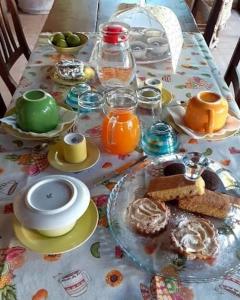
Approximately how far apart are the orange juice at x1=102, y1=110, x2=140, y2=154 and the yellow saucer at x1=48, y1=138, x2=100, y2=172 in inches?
1.6

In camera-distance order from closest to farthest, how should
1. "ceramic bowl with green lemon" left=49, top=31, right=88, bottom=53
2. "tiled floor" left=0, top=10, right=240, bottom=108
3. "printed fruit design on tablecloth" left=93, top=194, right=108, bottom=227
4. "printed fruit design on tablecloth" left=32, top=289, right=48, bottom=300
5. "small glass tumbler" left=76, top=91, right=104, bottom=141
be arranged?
"printed fruit design on tablecloth" left=32, top=289, right=48, bottom=300, "printed fruit design on tablecloth" left=93, top=194, right=108, bottom=227, "small glass tumbler" left=76, top=91, right=104, bottom=141, "ceramic bowl with green lemon" left=49, top=31, right=88, bottom=53, "tiled floor" left=0, top=10, right=240, bottom=108

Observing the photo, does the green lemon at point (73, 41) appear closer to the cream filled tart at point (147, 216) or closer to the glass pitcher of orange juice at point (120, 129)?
the glass pitcher of orange juice at point (120, 129)

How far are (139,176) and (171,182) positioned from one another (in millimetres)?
105

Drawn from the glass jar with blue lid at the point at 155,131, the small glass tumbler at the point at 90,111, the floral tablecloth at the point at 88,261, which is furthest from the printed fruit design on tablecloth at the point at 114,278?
the small glass tumbler at the point at 90,111

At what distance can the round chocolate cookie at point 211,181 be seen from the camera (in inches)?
29.3

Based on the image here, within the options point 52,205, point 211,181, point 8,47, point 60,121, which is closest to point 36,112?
point 60,121

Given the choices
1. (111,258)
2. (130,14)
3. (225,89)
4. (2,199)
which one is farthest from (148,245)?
(130,14)

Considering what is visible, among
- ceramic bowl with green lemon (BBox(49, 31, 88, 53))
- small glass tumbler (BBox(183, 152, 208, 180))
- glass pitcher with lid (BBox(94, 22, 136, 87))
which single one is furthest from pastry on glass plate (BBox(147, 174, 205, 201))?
ceramic bowl with green lemon (BBox(49, 31, 88, 53))

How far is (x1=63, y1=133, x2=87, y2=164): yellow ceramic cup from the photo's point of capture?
2.67ft

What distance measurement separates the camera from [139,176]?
0.80 m

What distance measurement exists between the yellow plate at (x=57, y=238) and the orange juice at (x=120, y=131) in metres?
0.22

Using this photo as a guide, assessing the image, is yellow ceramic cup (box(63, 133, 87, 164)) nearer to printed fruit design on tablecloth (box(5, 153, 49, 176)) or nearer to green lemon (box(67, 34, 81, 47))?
printed fruit design on tablecloth (box(5, 153, 49, 176))

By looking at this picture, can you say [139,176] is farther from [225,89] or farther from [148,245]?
[225,89]

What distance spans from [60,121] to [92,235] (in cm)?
37
